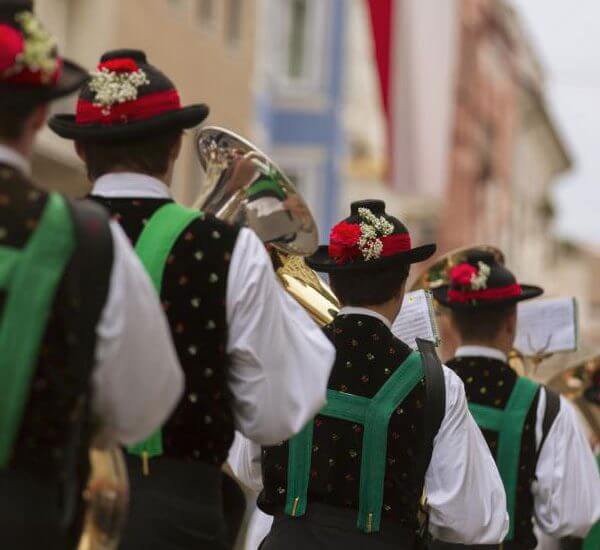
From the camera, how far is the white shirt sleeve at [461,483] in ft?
15.7

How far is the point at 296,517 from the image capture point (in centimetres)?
468

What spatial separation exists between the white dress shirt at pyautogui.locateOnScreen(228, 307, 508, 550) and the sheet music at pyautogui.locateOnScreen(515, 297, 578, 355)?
2.01 meters

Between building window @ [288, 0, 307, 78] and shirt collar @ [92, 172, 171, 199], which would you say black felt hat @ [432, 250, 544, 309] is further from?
building window @ [288, 0, 307, 78]

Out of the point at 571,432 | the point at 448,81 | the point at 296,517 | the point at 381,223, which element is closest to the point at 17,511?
the point at 296,517

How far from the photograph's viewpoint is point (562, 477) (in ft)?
19.5

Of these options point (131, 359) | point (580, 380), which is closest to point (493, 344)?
point (580, 380)

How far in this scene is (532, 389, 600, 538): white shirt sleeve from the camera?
5949 mm

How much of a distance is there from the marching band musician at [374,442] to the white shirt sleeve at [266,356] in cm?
90

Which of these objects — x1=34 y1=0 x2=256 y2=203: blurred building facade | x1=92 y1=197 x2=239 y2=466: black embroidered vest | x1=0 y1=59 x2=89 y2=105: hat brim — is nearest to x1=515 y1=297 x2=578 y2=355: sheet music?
x1=92 y1=197 x2=239 y2=466: black embroidered vest

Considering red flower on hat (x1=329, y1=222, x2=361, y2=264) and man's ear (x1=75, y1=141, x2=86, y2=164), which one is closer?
man's ear (x1=75, y1=141, x2=86, y2=164)

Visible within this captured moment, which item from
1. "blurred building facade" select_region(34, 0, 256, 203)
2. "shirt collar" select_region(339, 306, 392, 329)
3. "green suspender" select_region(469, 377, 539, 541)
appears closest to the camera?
"shirt collar" select_region(339, 306, 392, 329)

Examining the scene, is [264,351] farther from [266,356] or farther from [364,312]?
[364,312]

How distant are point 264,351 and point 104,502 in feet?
1.80

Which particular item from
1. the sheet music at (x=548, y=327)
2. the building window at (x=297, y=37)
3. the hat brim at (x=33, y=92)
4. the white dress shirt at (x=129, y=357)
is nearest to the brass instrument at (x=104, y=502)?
the white dress shirt at (x=129, y=357)
